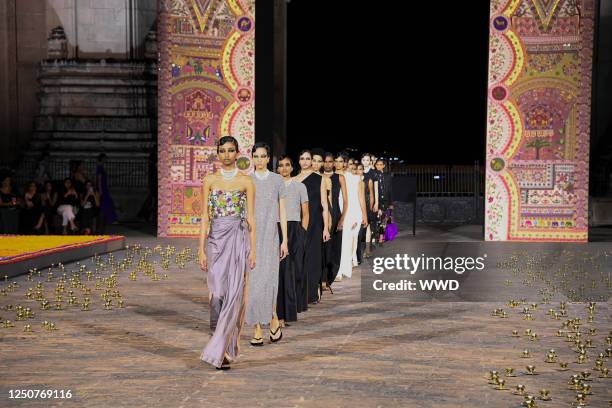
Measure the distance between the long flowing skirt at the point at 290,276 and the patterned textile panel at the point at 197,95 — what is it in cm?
876

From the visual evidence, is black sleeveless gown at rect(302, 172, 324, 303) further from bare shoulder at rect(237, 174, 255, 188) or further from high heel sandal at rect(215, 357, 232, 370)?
high heel sandal at rect(215, 357, 232, 370)

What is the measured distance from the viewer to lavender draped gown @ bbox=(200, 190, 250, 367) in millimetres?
6039

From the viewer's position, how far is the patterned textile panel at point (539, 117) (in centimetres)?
1594

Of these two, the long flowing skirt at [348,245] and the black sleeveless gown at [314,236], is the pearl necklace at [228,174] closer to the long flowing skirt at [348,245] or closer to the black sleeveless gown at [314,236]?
the black sleeveless gown at [314,236]

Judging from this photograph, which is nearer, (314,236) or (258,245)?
(258,245)

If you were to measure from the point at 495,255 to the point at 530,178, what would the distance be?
2937 mm

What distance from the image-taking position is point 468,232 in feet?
61.3

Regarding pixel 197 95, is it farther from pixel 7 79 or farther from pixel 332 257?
pixel 7 79

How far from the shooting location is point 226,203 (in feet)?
20.1

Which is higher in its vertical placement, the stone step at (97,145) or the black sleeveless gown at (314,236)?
the stone step at (97,145)

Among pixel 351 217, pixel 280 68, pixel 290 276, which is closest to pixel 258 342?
pixel 290 276

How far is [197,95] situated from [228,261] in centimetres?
1089

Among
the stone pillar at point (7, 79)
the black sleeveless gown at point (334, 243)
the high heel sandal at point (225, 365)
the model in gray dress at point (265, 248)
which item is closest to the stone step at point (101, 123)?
the stone pillar at point (7, 79)

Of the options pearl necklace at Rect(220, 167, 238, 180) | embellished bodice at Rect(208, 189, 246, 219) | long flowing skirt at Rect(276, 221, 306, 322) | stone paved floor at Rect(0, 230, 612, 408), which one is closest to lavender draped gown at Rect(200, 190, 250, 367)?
embellished bodice at Rect(208, 189, 246, 219)
